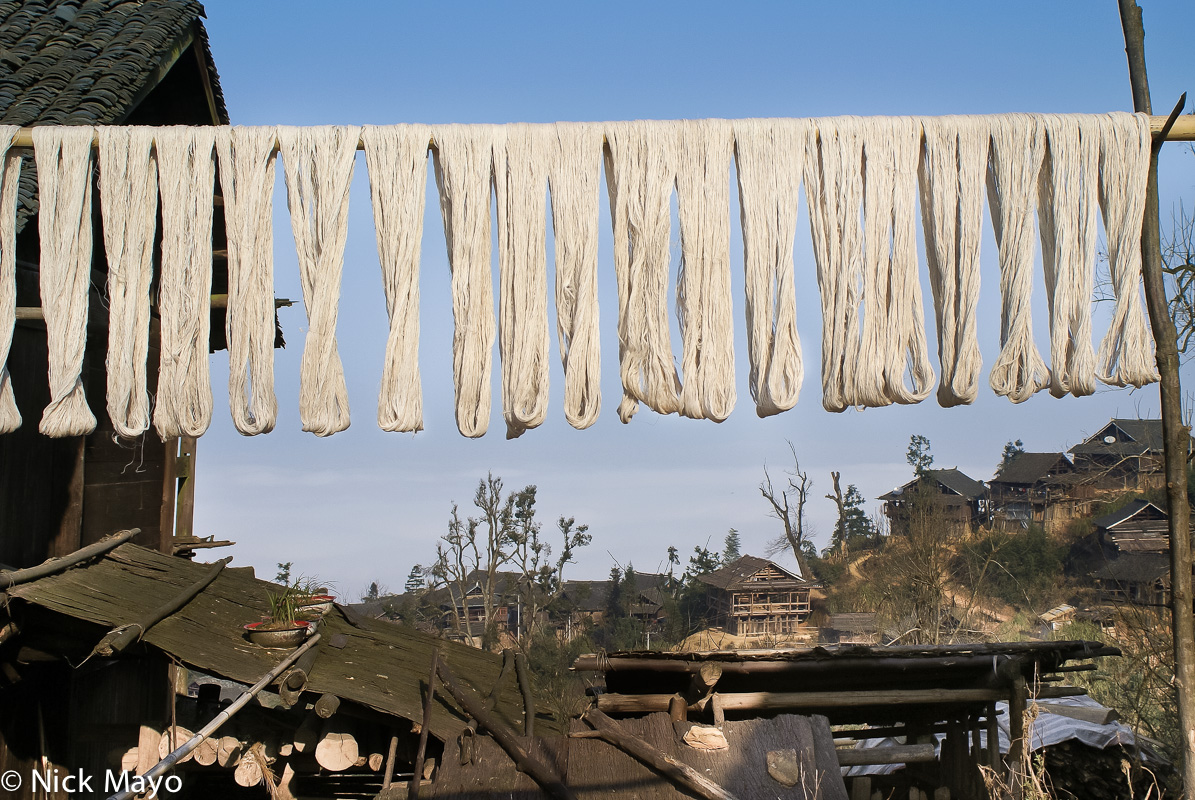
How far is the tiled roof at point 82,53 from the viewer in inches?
197

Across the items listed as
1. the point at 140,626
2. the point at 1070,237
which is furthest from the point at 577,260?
the point at 140,626

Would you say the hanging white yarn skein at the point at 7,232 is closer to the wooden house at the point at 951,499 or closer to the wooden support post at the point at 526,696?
the wooden support post at the point at 526,696

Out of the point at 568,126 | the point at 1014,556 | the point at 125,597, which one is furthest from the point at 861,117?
the point at 1014,556

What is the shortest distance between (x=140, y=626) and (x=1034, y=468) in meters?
49.7

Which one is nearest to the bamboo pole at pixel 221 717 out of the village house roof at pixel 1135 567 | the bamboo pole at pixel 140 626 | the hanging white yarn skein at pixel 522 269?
the bamboo pole at pixel 140 626

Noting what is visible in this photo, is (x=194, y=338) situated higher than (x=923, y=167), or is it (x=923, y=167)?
(x=923, y=167)

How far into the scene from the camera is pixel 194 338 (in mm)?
3123

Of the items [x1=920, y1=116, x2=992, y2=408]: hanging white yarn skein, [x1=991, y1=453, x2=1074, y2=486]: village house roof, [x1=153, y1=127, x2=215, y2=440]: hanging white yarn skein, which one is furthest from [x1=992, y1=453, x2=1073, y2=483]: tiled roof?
[x1=153, y1=127, x2=215, y2=440]: hanging white yarn skein

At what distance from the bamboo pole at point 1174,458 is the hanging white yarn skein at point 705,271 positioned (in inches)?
58.9

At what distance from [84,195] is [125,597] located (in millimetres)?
2953

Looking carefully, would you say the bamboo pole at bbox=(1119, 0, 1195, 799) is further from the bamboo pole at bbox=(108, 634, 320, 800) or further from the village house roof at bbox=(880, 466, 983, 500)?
the village house roof at bbox=(880, 466, 983, 500)

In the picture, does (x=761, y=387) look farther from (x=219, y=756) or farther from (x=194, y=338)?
(x=219, y=756)

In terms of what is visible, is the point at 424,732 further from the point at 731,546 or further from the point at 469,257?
the point at 731,546

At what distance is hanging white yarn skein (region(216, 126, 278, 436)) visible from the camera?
10.2ft
